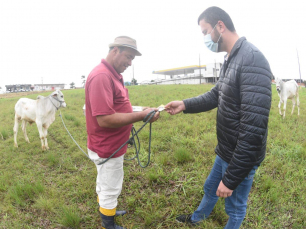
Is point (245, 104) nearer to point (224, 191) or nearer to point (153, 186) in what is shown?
point (224, 191)

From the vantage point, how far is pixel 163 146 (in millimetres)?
4047

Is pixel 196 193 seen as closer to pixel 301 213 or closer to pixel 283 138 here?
pixel 301 213

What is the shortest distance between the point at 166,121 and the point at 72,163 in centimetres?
288

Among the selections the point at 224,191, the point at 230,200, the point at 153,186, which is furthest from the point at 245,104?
the point at 153,186

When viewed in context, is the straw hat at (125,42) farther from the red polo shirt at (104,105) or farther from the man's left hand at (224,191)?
the man's left hand at (224,191)

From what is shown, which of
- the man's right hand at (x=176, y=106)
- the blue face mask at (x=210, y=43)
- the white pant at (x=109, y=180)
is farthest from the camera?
the man's right hand at (x=176, y=106)

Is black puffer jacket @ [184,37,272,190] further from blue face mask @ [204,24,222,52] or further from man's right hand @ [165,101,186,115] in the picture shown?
man's right hand @ [165,101,186,115]

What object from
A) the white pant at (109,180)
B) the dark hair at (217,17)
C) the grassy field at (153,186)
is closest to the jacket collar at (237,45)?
the dark hair at (217,17)

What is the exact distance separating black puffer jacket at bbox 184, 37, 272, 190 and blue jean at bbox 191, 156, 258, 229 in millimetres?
246

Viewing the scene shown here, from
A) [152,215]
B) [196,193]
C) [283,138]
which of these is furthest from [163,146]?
[283,138]

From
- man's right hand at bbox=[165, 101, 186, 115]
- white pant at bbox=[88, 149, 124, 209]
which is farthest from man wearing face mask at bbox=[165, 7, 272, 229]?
white pant at bbox=[88, 149, 124, 209]

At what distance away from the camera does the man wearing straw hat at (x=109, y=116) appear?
5.37 ft

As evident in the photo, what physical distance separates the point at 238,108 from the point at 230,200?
2.83ft

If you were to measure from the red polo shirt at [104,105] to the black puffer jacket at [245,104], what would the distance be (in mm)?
996
